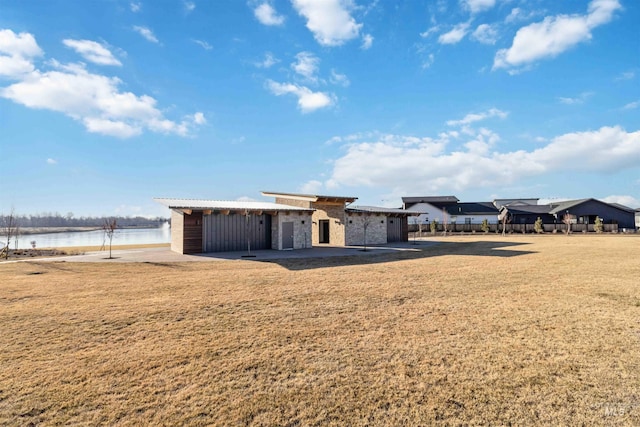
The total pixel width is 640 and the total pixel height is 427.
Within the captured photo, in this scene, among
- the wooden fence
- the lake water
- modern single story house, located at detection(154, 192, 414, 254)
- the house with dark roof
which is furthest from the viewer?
the house with dark roof

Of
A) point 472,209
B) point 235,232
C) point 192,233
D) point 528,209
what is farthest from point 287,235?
point 528,209

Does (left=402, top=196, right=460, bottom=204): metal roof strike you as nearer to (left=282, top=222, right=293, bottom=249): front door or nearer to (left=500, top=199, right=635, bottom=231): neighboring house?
(left=500, top=199, right=635, bottom=231): neighboring house

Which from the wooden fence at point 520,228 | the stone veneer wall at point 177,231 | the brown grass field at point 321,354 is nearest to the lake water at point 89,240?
the stone veneer wall at point 177,231

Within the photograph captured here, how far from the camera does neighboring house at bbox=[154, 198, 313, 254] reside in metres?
16.2

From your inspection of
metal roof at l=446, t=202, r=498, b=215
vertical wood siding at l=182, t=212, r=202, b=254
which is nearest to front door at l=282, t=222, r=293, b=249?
vertical wood siding at l=182, t=212, r=202, b=254

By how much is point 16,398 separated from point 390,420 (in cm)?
380

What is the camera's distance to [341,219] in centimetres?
2130

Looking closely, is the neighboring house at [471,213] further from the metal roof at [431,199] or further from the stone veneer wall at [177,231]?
the stone veneer wall at [177,231]

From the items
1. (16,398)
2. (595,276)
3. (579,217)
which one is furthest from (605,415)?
(579,217)

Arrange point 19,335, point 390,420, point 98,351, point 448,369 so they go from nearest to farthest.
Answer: point 390,420
point 448,369
point 98,351
point 19,335

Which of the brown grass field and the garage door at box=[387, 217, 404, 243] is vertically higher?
the garage door at box=[387, 217, 404, 243]

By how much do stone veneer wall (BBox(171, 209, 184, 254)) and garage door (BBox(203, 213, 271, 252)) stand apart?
3.67ft

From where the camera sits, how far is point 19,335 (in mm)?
4953

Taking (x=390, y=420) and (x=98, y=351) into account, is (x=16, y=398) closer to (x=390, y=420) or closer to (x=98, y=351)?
(x=98, y=351)
